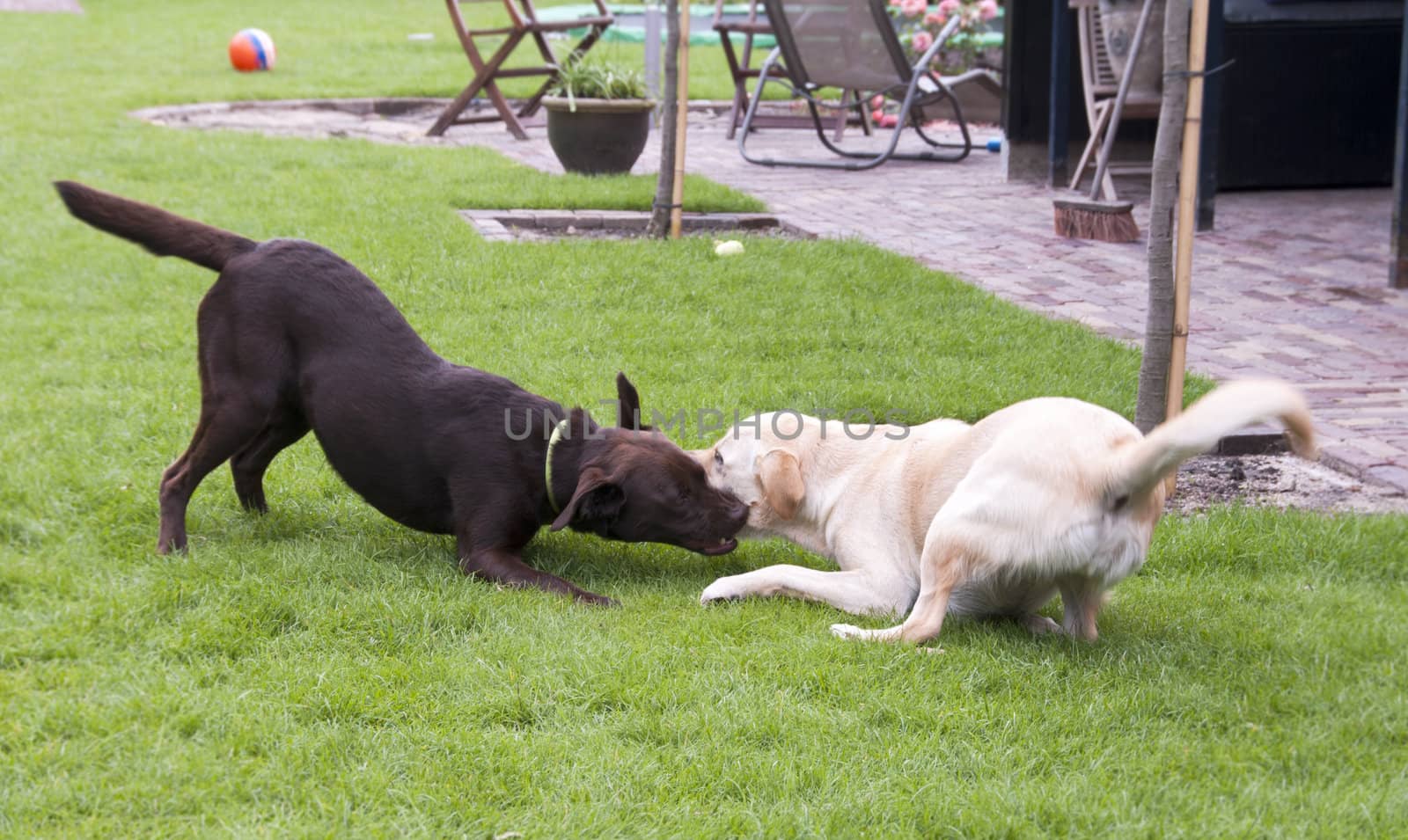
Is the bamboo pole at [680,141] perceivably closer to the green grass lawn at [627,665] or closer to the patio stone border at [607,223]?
the patio stone border at [607,223]

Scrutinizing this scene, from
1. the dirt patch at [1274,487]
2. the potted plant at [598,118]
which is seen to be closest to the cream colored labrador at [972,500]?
the dirt patch at [1274,487]

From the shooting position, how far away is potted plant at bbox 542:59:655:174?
33.0ft

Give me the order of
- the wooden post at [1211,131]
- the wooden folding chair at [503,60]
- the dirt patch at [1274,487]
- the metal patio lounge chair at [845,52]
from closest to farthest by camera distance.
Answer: the dirt patch at [1274,487] < the wooden post at [1211,131] < the metal patio lounge chair at [845,52] < the wooden folding chair at [503,60]

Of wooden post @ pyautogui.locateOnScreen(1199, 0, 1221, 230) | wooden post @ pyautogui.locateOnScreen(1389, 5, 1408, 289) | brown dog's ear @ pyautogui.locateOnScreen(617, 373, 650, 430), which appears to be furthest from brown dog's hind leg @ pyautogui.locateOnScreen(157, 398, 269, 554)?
wooden post @ pyautogui.locateOnScreen(1199, 0, 1221, 230)

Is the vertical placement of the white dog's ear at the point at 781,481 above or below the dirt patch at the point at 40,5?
below

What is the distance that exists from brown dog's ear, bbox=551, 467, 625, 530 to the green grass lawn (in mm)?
287

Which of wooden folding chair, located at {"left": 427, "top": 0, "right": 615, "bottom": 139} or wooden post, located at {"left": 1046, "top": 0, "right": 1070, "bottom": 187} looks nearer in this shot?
wooden post, located at {"left": 1046, "top": 0, "right": 1070, "bottom": 187}

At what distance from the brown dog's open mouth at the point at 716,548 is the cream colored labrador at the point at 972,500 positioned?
105 millimetres

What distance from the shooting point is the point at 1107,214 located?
893 centimetres

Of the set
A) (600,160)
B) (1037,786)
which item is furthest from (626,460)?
(600,160)

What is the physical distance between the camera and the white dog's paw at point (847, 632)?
373cm

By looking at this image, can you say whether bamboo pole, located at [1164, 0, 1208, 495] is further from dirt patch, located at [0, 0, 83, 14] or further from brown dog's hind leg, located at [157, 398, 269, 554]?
dirt patch, located at [0, 0, 83, 14]

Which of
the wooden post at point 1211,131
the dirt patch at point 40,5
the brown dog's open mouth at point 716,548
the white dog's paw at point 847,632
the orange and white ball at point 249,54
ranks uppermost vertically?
the dirt patch at point 40,5

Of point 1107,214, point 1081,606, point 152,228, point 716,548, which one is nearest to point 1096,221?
point 1107,214
